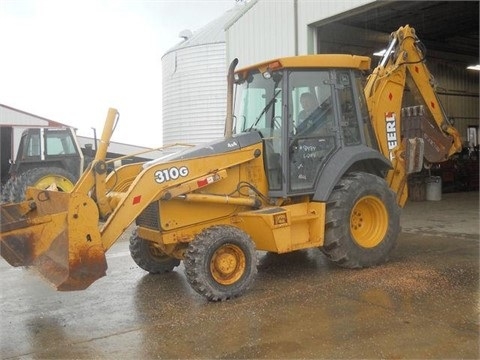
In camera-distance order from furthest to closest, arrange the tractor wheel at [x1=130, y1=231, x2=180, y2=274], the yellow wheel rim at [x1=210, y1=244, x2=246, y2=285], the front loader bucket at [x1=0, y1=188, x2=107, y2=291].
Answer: the tractor wheel at [x1=130, y1=231, x2=180, y2=274] → the yellow wheel rim at [x1=210, y1=244, x2=246, y2=285] → the front loader bucket at [x1=0, y1=188, x2=107, y2=291]

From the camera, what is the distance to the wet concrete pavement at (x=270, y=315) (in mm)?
3742

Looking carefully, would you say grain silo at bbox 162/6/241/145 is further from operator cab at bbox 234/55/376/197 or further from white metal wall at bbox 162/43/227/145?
operator cab at bbox 234/55/376/197

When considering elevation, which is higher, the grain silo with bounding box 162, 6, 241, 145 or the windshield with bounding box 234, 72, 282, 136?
the grain silo with bounding box 162, 6, 241, 145

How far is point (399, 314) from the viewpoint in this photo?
14.3 ft

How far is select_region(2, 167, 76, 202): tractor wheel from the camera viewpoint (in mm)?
11227

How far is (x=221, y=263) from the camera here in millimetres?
4969

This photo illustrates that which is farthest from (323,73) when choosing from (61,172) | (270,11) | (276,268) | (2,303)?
(61,172)

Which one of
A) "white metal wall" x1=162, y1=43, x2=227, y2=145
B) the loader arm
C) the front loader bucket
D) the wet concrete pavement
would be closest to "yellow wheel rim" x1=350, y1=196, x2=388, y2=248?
the wet concrete pavement

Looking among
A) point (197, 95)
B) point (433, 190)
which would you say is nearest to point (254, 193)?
point (433, 190)

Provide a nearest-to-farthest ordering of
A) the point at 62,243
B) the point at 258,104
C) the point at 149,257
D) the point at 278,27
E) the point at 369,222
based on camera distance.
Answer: the point at 62,243
the point at 258,104
the point at 149,257
the point at 369,222
the point at 278,27

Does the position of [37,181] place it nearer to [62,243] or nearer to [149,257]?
[149,257]

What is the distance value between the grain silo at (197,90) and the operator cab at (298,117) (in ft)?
42.0

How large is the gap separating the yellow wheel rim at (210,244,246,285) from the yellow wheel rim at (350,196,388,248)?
1.61 meters

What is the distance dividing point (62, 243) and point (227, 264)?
1539 millimetres
